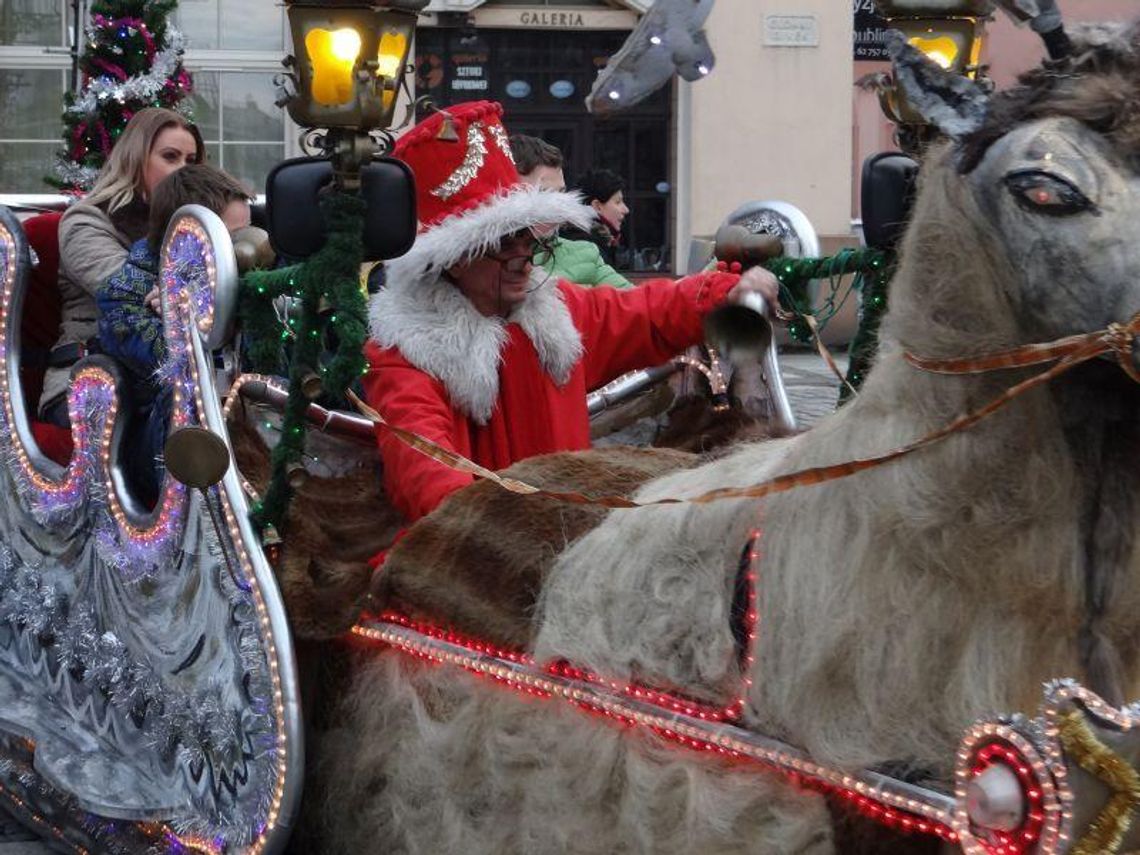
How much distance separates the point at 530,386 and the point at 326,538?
595 mm

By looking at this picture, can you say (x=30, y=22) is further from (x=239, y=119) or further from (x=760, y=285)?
(x=760, y=285)

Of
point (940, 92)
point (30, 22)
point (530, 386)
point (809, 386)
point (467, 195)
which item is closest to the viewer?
point (940, 92)

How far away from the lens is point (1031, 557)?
233cm

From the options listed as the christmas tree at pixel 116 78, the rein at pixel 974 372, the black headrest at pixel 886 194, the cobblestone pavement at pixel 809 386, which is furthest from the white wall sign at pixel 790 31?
the rein at pixel 974 372

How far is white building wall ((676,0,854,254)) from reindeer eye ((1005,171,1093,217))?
12.1m

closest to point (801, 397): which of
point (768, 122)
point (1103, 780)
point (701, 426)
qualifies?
point (701, 426)

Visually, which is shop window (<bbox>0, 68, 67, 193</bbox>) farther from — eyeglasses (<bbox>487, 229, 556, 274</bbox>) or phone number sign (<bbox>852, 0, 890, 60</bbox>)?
eyeglasses (<bbox>487, 229, 556, 274</bbox>)

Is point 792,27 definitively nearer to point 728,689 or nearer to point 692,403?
point 692,403

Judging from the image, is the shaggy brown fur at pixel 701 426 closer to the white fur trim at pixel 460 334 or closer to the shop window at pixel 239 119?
the white fur trim at pixel 460 334

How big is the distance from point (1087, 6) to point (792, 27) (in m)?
2.46

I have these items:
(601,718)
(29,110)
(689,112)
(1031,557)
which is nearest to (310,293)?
(601,718)

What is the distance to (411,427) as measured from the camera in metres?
3.47

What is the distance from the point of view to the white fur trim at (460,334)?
3.61 metres

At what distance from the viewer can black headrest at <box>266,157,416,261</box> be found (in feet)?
10.0
